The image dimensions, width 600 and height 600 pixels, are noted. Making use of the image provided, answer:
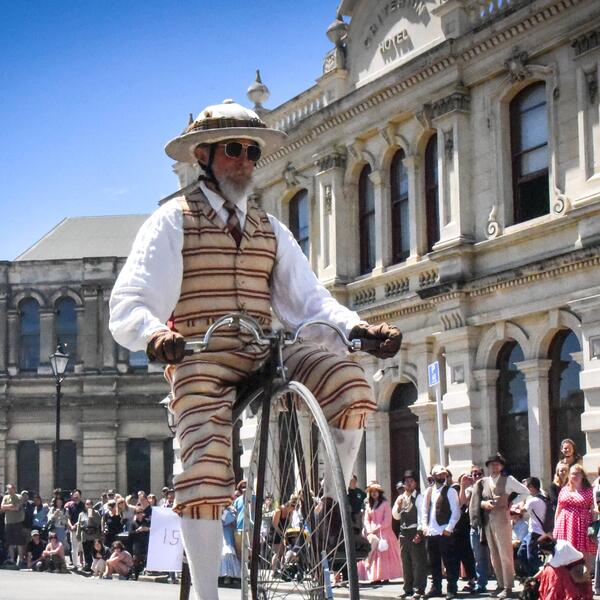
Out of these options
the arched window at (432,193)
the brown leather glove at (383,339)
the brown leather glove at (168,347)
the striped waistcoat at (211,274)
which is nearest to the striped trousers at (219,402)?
the brown leather glove at (383,339)

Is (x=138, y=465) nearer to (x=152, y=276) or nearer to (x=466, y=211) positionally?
(x=466, y=211)

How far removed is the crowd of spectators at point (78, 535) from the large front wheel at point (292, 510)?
1864cm

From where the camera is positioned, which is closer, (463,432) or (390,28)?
(463,432)

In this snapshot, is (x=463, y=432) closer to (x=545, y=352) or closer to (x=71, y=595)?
(x=545, y=352)

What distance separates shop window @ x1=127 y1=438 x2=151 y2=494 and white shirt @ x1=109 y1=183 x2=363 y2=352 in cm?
4353

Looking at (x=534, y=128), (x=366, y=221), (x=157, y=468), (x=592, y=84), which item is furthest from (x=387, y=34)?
(x=157, y=468)

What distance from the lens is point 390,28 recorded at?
30.1 metres

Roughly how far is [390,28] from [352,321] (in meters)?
24.8

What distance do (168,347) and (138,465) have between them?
1763 inches

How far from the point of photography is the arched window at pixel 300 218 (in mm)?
32812

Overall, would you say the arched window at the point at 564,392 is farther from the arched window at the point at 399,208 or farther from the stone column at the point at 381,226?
the stone column at the point at 381,226

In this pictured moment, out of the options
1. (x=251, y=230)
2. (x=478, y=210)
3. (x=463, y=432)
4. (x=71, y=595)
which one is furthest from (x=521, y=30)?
(x=251, y=230)

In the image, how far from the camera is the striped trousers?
5.69m

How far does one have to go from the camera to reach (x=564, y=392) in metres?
24.2
